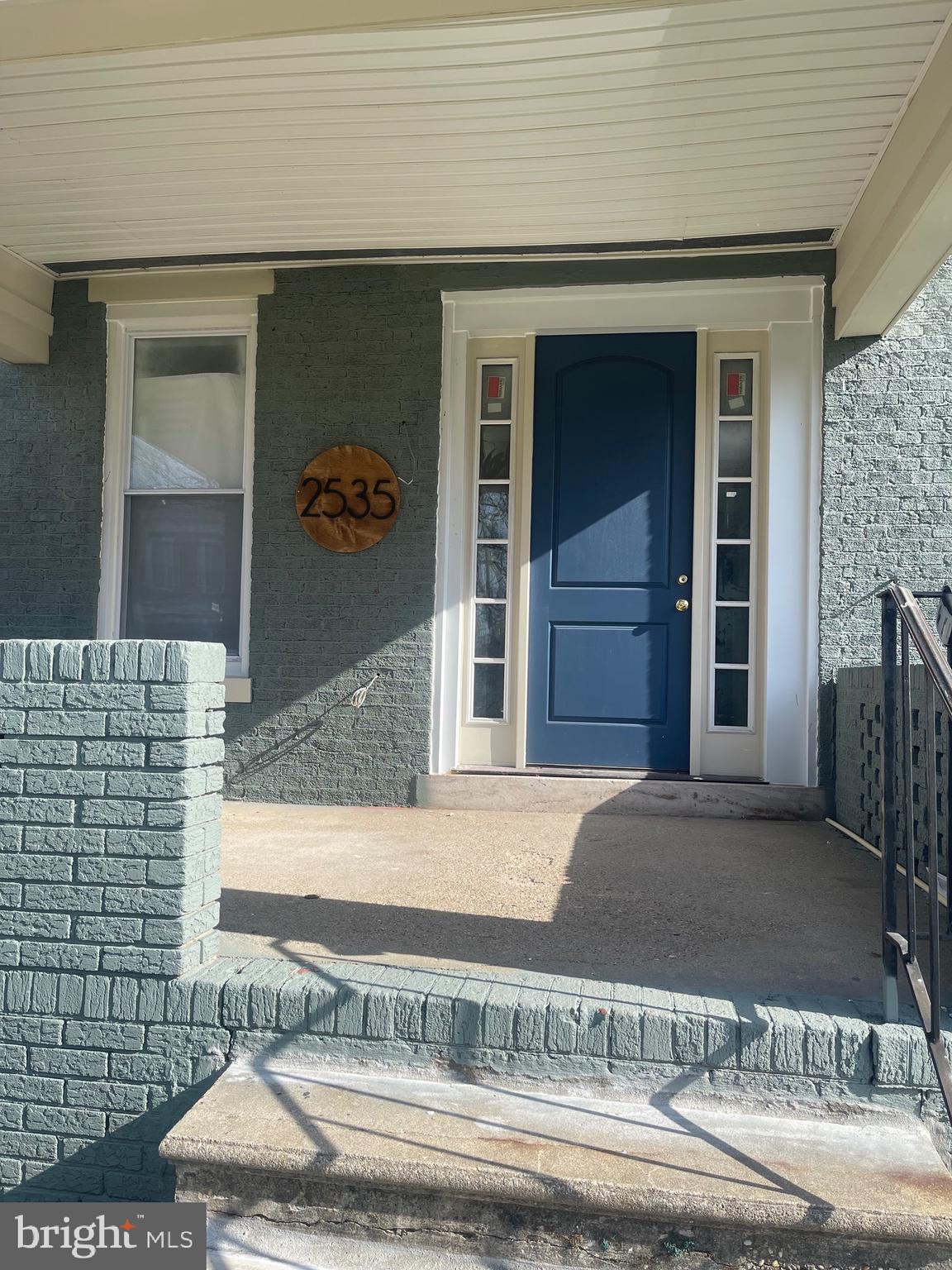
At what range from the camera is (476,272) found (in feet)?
16.9

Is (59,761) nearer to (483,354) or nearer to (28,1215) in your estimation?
(28,1215)

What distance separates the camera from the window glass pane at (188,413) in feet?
18.0

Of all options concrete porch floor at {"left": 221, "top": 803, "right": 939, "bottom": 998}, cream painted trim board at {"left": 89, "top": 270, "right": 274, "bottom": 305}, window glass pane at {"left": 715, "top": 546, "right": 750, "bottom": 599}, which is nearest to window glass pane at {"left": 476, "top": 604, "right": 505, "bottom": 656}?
concrete porch floor at {"left": 221, "top": 803, "right": 939, "bottom": 998}

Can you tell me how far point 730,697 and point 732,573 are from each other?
2.15 ft

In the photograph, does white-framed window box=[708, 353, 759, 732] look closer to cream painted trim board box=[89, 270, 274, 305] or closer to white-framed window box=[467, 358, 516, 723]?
white-framed window box=[467, 358, 516, 723]

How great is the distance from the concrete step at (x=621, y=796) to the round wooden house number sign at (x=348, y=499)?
53.2 inches

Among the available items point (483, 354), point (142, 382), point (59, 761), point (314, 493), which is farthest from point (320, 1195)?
Answer: point (142, 382)

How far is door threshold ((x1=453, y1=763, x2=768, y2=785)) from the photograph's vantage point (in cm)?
490

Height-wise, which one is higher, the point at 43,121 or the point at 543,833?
the point at 43,121

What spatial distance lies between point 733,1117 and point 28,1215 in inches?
68.8

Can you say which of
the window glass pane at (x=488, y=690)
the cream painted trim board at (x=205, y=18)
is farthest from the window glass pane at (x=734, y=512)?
the cream painted trim board at (x=205, y=18)

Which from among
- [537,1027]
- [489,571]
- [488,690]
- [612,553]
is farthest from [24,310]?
[537,1027]

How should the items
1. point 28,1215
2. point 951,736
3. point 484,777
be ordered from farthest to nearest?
point 484,777 → point 28,1215 → point 951,736

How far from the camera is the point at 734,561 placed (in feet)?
16.7
